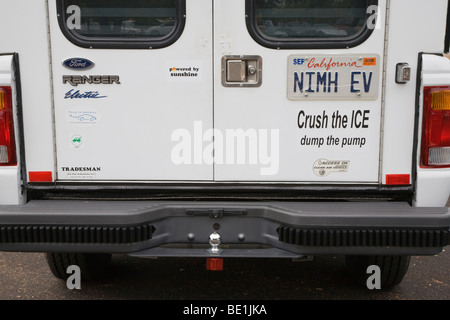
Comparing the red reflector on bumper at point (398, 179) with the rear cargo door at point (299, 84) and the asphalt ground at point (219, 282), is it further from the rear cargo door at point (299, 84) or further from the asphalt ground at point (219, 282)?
the asphalt ground at point (219, 282)

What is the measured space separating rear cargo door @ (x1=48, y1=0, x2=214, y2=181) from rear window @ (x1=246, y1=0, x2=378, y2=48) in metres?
0.32

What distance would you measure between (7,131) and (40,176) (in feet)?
1.04

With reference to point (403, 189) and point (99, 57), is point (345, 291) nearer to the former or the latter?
point (403, 189)

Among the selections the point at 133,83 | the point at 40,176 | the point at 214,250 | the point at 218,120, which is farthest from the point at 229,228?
the point at 40,176

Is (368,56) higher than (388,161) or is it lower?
Result: higher

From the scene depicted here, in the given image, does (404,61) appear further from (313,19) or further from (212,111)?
(212,111)

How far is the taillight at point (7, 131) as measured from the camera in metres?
2.99

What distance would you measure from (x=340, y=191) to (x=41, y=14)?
198 cm

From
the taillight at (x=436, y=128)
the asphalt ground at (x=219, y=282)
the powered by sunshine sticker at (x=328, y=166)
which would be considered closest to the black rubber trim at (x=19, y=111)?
the asphalt ground at (x=219, y=282)

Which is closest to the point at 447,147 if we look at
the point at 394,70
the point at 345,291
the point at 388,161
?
the point at 388,161

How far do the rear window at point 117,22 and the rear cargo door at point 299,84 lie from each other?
31cm

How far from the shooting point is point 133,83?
9.93 ft

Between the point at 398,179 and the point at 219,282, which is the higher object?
the point at 398,179

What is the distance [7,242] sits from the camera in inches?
115
